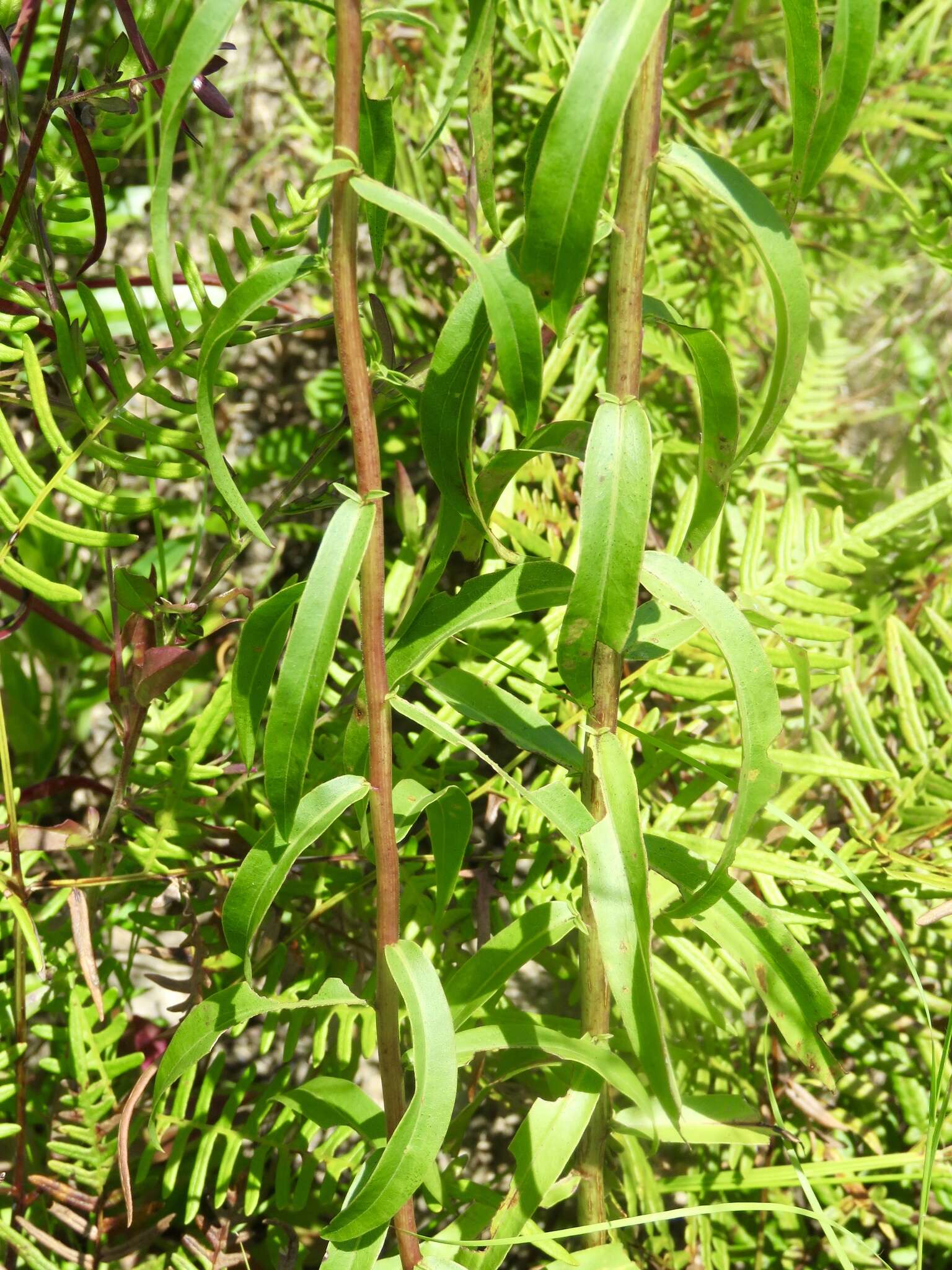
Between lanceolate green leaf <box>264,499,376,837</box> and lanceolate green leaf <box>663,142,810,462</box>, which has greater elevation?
lanceolate green leaf <box>663,142,810,462</box>

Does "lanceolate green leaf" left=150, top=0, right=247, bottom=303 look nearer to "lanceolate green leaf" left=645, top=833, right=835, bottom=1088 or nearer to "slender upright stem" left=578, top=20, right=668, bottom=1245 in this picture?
"slender upright stem" left=578, top=20, right=668, bottom=1245

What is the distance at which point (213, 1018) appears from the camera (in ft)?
2.02

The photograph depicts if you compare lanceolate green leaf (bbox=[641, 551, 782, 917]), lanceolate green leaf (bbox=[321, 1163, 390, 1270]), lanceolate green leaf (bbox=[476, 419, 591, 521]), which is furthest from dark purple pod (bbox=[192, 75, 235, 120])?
lanceolate green leaf (bbox=[321, 1163, 390, 1270])

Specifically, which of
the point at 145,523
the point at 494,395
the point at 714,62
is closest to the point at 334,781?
the point at 494,395

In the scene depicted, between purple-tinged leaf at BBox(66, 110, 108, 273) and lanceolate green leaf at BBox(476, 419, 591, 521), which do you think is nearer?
lanceolate green leaf at BBox(476, 419, 591, 521)

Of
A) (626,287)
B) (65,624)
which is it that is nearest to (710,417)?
(626,287)

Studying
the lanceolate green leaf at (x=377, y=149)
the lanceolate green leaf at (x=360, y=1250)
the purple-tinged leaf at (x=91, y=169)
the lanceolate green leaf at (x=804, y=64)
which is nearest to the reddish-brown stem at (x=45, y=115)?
the purple-tinged leaf at (x=91, y=169)

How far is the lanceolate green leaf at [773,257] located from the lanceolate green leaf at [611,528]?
7 cm

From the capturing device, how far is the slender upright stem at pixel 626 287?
0.54 meters

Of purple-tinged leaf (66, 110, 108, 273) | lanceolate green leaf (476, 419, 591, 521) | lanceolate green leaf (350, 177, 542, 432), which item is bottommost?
lanceolate green leaf (476, 419, 591, 521)

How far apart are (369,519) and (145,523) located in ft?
2.98

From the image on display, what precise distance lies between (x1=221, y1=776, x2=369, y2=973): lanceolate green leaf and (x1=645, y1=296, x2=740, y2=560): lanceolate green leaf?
25 cm

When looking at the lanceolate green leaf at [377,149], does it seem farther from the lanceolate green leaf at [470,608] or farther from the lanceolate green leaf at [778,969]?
the lanceolate green leaf at [778,969]

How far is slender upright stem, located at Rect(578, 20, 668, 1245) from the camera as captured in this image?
0.54 meters
